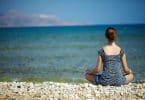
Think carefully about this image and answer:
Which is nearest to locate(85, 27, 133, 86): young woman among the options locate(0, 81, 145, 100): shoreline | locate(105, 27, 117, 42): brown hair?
locate(105, 27, 117, 42): brown hair

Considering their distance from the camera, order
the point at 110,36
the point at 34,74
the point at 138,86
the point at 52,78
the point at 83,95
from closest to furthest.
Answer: the point at 110,36 → the point at 83,95 → the point at 138,86 → the point at 52,78 → the point at 34,74

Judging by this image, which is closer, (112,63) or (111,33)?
(111,33)

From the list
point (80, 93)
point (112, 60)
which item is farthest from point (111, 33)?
point (80, 93)

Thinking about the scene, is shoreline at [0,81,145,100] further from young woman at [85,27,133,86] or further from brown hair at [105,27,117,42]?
brown hair at [105,27,117,42]

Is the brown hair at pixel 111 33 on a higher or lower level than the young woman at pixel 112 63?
higher

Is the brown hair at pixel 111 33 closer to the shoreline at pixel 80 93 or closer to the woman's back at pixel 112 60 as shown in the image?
the woman's back at pixel 112 60

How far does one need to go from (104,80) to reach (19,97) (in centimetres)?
102

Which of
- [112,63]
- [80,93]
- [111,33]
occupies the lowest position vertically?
[80,93]

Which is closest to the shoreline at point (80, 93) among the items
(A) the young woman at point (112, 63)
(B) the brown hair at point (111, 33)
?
(A) the young woman at point (112, 63)

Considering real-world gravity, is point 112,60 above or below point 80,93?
above

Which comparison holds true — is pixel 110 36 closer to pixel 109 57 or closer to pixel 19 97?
pixel 109 57

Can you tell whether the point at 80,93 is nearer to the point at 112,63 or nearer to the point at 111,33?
the point at 112,63

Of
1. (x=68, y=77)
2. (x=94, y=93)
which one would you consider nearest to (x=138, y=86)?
(x=94, y=93)

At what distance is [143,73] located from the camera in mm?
8180
